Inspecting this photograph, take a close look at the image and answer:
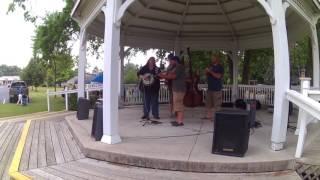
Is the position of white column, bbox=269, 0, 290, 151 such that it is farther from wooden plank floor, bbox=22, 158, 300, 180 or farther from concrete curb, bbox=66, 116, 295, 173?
wooden plank floor, bbox=22, 158, 300, 180

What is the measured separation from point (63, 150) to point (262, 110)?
304 inches

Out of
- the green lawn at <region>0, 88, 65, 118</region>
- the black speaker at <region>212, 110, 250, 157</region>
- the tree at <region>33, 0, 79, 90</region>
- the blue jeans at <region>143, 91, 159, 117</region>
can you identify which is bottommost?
the green lawn at <region>0, 88, 65, 118</region>

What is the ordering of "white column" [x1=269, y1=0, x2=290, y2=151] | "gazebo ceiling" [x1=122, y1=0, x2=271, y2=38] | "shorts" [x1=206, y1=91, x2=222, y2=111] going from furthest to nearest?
"gazebo ceiling" [x1=122, y1=0, x2=271, y2=38] < "shorts" [x1=206, y1=91, x2=222, y2=111] < "white column" [x1=269, y1=0, x2=290, y2=151]

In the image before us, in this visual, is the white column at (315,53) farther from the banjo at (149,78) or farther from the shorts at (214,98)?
the banjo at (149,78)

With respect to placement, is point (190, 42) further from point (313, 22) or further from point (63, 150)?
point (63, 150)

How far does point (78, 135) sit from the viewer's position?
7730 millimetres

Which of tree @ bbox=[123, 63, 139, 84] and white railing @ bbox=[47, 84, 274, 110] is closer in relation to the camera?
white railing @ bbox=[47, 84, 274, 110]

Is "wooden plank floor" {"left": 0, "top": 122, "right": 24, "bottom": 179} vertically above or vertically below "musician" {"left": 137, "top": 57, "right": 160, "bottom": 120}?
below

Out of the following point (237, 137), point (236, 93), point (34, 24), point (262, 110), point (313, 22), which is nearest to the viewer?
point (237, 137)

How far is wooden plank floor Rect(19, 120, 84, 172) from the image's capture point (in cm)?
617

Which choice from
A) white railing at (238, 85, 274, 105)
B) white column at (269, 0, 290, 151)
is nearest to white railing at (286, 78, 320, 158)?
white column at (269, 0, 290, 151)

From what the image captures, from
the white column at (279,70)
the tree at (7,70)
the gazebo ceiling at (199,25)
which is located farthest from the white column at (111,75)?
the tree at (7,70)

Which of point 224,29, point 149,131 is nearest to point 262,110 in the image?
point 224,29

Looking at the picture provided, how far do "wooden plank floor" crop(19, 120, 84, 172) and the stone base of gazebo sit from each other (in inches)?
8.9
